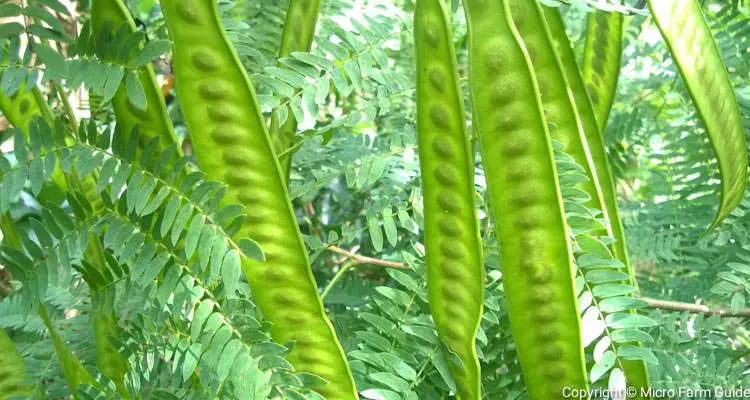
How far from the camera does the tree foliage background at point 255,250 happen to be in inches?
35.4

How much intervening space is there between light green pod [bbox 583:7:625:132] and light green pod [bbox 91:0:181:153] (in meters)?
0.61

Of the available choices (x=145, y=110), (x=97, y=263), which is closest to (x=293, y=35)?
(x=145, y=110)

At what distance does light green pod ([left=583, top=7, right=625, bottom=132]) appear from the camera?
1.23 meters

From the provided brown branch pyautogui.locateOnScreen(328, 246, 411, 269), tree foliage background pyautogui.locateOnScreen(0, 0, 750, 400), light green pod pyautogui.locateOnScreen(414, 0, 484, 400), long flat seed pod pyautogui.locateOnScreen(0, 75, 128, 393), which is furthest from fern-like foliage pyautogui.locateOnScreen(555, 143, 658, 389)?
long flat seed pod pyautogui.locateOnScreen(0, 75, 128, 393)

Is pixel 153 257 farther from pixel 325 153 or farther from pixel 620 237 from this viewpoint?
pixel 325 153

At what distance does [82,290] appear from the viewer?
1382 mm

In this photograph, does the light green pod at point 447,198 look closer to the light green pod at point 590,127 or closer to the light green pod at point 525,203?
the light green pod at point 525,203

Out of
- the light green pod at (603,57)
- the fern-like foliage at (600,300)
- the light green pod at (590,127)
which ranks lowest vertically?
the fern-like foliage at (600,300)

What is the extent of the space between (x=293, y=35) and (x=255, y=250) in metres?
0.33

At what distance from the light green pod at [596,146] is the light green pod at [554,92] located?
32 mm

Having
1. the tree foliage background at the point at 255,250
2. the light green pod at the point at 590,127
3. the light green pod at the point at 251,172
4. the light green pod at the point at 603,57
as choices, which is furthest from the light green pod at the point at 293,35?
the light green pod at the point at 603,57

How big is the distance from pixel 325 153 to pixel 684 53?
0.79 meters

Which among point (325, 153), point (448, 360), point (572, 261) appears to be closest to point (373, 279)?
point (325, 153)

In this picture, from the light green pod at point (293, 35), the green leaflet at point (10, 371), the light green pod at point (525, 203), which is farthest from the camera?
the light green pod at point (293, 35)
